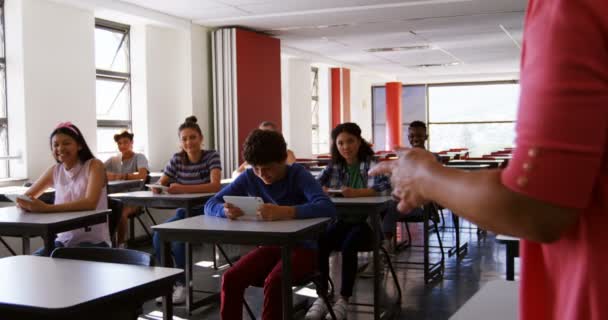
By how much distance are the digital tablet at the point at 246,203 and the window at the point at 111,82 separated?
4.53m

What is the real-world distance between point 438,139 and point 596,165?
17712 mm

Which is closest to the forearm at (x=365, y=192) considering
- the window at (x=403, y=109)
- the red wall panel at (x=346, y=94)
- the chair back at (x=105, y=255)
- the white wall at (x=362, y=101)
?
the chair back at (x=105, y=255)

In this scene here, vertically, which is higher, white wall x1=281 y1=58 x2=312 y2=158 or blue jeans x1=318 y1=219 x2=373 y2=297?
white wall x1=281 y1=58 x2=312 y2=158

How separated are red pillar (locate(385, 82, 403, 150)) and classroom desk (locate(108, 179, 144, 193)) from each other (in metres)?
11.5

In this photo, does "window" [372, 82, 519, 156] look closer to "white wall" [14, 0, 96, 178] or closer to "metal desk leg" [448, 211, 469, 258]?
"metal desk leg" [448, 211, 469, 258]

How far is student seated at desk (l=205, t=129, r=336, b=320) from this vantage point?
9.79 feet

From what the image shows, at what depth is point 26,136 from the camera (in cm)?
604

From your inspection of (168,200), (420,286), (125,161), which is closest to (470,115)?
(125,161)

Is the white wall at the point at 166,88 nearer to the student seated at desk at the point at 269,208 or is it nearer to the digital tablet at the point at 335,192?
the digital tablet at the point at 335,192

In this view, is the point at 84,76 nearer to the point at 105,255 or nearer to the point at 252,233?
the point at 252,233

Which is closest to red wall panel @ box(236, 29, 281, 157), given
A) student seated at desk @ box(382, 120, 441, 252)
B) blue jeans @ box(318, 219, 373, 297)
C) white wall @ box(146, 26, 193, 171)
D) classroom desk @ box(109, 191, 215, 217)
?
white wall @ box(146, 26, 193, 171)

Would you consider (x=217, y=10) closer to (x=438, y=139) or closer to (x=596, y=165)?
(x=596, y=165)

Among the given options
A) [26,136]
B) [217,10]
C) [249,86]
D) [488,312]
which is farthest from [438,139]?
[488,312]

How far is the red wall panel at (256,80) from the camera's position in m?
8.52
